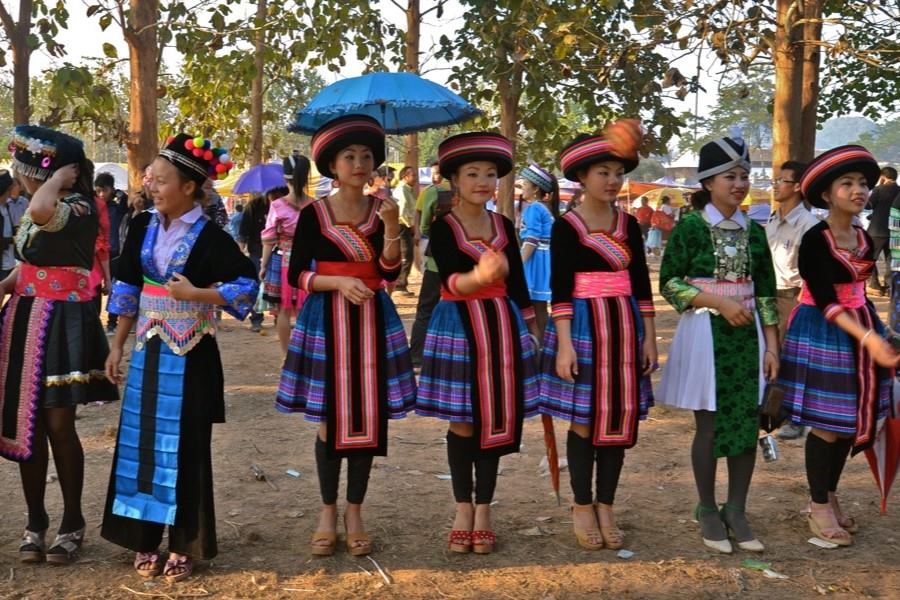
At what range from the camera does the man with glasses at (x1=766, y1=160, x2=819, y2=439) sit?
21.1 ft

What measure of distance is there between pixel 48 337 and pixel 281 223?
427cm

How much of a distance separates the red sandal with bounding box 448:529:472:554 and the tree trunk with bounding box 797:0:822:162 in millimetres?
4552

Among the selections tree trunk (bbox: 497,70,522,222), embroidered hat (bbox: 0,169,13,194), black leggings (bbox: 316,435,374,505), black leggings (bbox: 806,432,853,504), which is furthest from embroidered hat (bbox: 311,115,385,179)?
tree trunk (bbox: 497,70,522,222)

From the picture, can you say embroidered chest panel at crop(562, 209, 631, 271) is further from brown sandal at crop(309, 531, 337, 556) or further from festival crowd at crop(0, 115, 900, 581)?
brown sandal at crop(309, 531, 337, 556)

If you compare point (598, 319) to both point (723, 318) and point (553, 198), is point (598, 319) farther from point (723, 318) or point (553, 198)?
point (553, 198)

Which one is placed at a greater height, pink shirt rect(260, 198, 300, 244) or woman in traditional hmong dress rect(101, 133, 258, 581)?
pink shirt rect(260, 198, 300, 244)

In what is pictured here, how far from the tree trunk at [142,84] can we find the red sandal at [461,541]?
521cm

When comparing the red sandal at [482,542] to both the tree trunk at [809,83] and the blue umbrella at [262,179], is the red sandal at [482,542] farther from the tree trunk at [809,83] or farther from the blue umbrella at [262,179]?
the blue umbrella at [262,179]

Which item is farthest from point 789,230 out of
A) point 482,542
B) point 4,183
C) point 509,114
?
point 4,183

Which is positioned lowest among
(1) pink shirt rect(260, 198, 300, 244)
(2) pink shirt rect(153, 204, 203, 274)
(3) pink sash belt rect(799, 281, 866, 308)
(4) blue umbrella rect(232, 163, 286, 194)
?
(3) pink sash belt rect(799, 281, 866, 308)

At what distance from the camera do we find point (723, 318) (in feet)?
14.6

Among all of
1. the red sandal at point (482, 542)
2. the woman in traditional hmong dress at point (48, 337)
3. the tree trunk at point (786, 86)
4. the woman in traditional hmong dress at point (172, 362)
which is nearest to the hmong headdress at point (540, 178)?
the tree trunk at point (786, 86)

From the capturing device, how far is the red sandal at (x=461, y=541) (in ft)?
14.5

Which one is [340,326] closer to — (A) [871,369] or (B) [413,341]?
(A) [871,369]
